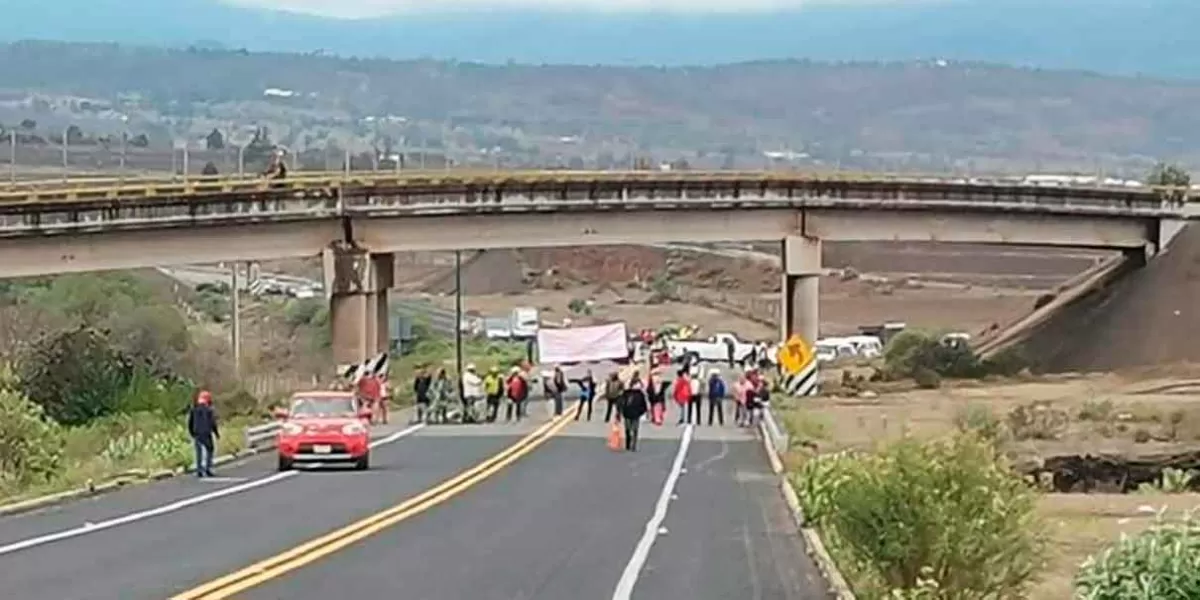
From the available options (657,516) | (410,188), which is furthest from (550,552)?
(410,188)

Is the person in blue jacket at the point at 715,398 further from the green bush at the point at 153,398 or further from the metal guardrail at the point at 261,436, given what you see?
the metal guardrail at the point at 261,436

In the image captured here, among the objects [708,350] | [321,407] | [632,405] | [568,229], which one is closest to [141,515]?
[321,407]

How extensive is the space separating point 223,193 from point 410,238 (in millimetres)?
8939

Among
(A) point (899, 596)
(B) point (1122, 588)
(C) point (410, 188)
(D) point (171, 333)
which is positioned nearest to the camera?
(B) point (1122, 588)

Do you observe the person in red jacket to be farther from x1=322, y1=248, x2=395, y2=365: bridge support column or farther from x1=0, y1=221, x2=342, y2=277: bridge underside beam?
x1=0, y1=221, x2=342, y2=277: bridge underside beam

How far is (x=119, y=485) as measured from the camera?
1458 inches

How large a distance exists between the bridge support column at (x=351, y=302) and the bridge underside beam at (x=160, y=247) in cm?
77

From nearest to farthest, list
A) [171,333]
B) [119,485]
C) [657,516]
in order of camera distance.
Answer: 1. [657,516]
2. [119,485]
3. [171,333]

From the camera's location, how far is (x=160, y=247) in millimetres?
68562

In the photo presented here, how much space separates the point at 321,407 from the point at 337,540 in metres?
17.3

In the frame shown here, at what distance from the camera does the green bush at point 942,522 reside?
19344 millimetres

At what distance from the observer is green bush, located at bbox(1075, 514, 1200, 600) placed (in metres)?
13.5

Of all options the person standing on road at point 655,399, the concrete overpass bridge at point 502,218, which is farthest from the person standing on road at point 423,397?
the concrete overpass bridge at point 502,218

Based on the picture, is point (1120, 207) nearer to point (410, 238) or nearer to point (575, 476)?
point (410, 238)
